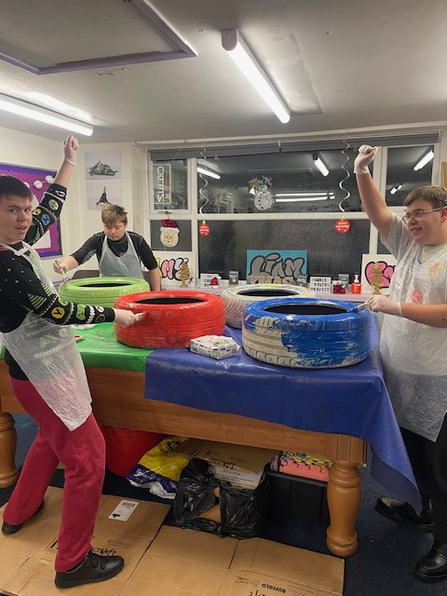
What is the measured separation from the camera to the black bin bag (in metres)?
1.78

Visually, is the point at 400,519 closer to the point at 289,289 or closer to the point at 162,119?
the point at 289,289

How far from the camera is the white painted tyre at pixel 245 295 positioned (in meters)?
2.16

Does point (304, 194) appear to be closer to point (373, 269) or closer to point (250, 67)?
point (373, 269)

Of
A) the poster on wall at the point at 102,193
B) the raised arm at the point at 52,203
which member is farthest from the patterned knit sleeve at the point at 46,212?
the poster on wall at the point at 102,193

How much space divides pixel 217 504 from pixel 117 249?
1933mm

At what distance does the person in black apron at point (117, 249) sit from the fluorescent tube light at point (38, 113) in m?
0.97

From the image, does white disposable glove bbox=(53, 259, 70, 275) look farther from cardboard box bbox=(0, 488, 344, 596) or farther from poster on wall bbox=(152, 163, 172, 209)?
poster on wall bbox=(152, 163, 172, 209)

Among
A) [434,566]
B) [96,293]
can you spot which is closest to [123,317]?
[96,293]

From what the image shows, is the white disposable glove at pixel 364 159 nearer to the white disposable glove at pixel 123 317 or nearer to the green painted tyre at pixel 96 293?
the white disposable glove at pixel 123 317

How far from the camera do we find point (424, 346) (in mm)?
1605

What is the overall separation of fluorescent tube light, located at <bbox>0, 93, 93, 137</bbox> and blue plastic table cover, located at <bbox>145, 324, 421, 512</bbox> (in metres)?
2.44

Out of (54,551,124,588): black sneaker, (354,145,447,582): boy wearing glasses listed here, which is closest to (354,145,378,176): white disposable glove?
(354,145,447,582): boy wearing glasses

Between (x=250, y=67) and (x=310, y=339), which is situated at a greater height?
(x=250, y=67)

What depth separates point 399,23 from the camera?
1.88 metres
